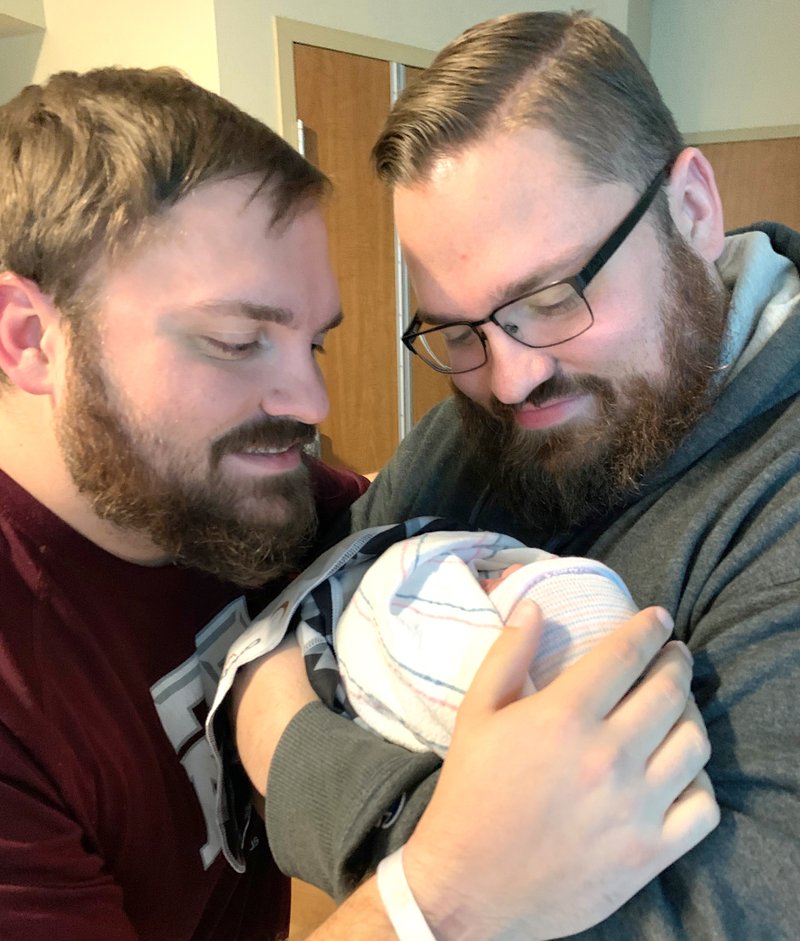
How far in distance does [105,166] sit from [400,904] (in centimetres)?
92

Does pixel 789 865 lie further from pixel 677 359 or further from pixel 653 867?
pixel 677 359

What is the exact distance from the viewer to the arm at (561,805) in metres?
0.59

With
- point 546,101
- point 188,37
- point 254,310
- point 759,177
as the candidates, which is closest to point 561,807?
point 254,310

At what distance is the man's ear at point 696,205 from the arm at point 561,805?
0.68 m

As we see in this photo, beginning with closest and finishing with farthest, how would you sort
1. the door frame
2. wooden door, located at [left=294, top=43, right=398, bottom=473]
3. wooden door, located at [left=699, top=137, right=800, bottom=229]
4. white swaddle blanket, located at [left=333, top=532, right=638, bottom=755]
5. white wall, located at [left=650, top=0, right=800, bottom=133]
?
white swaddle blanket, located at [left=333, top=532, right=638, bottom=755] → the door frame → wooden door, located at [left=294, top=43, right=398, bottom=473] → white wall, located at [left=650, top=0, right=800, bottom=133] → wooden door, located at [left=699, top=137, right=800, bottom=229]

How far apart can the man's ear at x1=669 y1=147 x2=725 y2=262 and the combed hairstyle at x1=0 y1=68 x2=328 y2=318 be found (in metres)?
0.53

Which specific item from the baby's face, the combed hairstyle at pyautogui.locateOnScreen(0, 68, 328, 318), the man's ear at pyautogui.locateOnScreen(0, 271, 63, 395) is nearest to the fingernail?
the baby's face

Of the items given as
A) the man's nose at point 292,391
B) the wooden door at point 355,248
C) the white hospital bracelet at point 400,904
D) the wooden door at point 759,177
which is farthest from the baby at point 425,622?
the wooden door at point 759,177

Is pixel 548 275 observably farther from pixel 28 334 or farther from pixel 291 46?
pixel 291 46

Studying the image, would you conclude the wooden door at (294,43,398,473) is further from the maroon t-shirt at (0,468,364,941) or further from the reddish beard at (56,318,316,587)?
the maroon t-shirt at (0,468,364,941)

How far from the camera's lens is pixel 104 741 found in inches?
36.3

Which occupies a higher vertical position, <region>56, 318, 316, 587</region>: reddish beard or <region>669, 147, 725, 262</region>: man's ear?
<region>669, 147, 725, 262</region>: man's ear

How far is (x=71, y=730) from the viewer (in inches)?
35.3

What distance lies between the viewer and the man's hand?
59 cm
